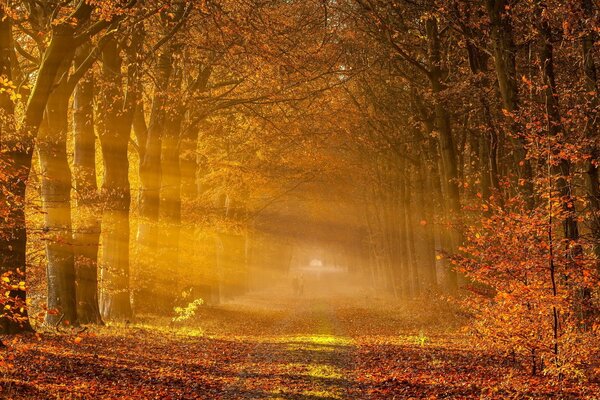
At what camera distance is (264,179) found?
37219 millimetres

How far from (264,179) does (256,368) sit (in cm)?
2343

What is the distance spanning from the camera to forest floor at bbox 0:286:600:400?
35.6ft

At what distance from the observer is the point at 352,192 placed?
184 feet

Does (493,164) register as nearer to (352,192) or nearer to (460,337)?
(460,337)

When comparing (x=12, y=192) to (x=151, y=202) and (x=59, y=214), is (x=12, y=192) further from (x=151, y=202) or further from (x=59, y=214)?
(x=151, y=202)

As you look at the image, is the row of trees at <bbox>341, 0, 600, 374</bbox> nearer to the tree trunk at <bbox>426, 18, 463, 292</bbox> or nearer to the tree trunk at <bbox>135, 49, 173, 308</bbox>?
the tree trunk at <bbox>426, 18, 463, 292</bbox>

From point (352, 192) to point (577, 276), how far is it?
146ft

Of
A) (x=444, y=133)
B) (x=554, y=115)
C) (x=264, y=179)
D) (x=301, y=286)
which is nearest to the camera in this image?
(x=554, y=115)

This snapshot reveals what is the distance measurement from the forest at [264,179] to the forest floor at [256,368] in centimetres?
8

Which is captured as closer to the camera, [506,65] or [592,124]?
[592,124]

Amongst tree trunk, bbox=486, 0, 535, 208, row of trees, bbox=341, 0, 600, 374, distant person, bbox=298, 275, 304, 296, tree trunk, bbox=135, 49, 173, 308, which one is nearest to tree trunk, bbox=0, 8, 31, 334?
row of trees, bbox=341, 0, 600, 374

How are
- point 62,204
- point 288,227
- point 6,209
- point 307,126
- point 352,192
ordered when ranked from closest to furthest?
point 6,209
point 62,204
point 307,126
point 352,192
point 288,227

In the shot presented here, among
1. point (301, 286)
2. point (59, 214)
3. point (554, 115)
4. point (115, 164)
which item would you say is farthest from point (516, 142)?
point (301, 286)

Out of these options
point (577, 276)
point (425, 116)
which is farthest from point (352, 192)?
point (577, 276)
